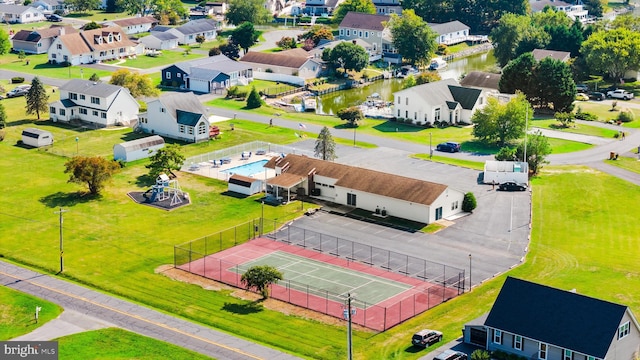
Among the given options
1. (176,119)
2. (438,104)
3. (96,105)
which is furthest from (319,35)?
(176,119)

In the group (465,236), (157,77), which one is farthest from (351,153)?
(157,77)

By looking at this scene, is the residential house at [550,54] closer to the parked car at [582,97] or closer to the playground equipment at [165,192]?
the parked car at [582,97]

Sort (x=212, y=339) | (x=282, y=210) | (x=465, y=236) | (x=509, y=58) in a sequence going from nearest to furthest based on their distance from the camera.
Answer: (x=212, y=339) → (x=465, y=236) → (x=282, y=210) → (x=509, y=58)

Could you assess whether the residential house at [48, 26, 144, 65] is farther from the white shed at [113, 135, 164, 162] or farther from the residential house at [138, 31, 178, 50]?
the white shed at [113, 135, 164, 162]

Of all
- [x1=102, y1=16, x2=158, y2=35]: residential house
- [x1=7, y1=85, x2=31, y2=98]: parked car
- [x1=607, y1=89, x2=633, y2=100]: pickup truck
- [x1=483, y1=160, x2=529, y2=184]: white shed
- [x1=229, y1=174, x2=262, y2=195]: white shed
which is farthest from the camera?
[x1=102, y1=16, x2=158, y2=35]: residential house

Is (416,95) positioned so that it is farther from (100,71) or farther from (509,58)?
(100,71)

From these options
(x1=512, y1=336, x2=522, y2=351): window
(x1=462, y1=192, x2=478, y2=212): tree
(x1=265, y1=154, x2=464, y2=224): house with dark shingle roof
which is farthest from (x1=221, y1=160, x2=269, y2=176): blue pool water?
(x1=512, y1=336, x2=522, y2=351): window
